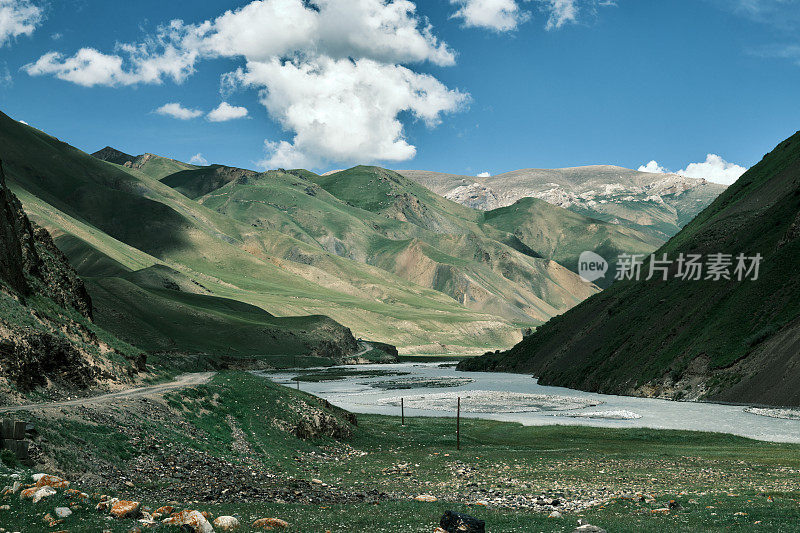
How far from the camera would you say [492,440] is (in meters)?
49.1

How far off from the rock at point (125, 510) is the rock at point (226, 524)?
2.13 m

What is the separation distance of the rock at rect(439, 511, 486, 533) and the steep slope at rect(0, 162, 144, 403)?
26.1 m

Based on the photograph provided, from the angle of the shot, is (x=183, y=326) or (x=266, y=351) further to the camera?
(x=266, y=351)

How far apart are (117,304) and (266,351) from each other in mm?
44406

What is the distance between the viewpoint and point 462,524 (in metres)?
15.8

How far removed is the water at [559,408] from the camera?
5444 centimetres

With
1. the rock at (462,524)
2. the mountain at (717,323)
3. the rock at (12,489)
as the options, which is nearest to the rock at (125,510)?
the rock at (12,489)

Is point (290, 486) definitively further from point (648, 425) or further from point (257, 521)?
point (648, 425)

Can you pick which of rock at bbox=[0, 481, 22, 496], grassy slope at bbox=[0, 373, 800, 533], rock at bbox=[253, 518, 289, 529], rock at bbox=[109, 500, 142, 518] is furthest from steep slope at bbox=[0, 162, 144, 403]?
rock at bbox=[253, 518, 289, 529]

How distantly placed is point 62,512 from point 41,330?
28.3 m

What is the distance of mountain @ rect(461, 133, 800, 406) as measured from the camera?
218 feet

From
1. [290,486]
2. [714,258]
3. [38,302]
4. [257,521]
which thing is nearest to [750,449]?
[290,486]

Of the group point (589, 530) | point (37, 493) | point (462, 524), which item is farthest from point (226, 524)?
point (589, 530)

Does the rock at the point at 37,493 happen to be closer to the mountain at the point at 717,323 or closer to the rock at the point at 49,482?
the rock at the point at 49,482
